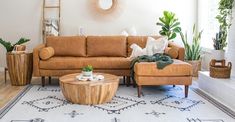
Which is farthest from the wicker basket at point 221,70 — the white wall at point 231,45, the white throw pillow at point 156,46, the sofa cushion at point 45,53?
the sofa cushion at point 45,53

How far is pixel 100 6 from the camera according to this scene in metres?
6.20

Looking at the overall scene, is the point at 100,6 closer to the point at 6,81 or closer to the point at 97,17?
the point at 97,17

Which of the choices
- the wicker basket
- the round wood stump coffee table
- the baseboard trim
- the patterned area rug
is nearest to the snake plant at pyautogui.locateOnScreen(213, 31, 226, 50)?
the wicker basket

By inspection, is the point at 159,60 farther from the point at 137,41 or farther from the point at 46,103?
the point at 46,103

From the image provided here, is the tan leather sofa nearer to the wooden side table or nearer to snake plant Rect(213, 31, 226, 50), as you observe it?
the wooden side table

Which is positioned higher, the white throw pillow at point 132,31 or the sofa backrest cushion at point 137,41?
the white throw pillow at point 132,31

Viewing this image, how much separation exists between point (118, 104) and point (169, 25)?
8.83 feet

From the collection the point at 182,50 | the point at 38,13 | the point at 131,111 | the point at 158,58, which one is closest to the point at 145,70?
the point at 158,58

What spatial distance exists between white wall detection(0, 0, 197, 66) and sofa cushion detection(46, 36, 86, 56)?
0.93 m

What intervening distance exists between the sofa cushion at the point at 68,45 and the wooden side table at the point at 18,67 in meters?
0.55

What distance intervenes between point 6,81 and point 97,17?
2.30 meters

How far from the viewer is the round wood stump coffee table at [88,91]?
3631 mm

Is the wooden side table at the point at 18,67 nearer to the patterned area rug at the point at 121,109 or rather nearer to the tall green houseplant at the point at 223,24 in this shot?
the patterned area rug at the point at 121,109

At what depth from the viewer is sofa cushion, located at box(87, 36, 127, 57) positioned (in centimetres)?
529
